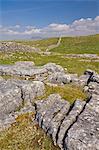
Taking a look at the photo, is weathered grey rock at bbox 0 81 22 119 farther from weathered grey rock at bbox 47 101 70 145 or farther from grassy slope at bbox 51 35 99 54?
grassy slope at bbox 51 35 99 54

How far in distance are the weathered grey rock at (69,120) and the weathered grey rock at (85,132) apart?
55 cm

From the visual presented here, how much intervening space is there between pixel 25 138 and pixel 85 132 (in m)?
4.14

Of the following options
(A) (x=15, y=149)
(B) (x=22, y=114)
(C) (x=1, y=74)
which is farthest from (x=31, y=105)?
(C) (x=1, y=74)

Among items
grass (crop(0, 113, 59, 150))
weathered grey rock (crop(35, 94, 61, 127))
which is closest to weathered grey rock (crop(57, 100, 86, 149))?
grass (crop(0, 113, 59, 150))

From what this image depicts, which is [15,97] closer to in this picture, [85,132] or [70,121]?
[70,121]

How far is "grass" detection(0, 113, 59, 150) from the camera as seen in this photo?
18.3 meters

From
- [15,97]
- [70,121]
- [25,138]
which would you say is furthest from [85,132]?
[15,97]

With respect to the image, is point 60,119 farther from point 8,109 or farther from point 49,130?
point 8,109

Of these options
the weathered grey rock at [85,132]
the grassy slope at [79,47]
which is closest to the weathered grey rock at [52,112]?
the weathered grey rock at [85,132]

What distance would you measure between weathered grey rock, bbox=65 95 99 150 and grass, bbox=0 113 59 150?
1.36m

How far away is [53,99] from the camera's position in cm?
2192

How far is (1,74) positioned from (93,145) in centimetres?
1702

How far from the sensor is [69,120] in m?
18.8

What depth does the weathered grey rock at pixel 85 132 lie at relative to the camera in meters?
16.4
